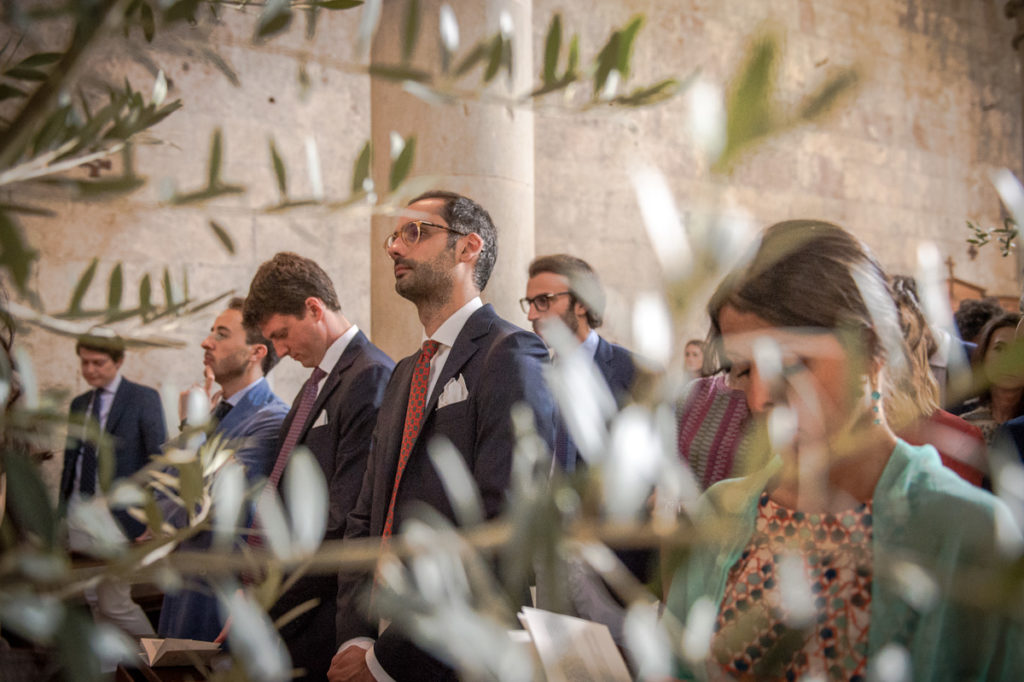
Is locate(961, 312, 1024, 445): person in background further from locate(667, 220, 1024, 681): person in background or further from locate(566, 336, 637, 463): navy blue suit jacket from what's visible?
locate(667, 220, 1024, 681): person in background

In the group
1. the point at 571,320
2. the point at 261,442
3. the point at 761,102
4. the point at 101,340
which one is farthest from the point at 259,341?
the point at 761,102

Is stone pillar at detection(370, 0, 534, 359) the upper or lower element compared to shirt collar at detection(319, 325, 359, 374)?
upper

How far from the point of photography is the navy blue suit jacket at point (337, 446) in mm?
2520

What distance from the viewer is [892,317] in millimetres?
1073

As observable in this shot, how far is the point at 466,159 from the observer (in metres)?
3.97

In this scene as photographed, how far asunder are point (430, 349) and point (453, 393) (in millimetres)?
223

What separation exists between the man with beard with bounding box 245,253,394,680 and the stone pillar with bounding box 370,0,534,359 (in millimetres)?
789

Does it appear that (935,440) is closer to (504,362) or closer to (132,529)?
(504,362)

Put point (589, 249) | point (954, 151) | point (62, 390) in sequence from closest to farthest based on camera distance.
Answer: point (62, 390)
point (589, 249)
point (954, 151)

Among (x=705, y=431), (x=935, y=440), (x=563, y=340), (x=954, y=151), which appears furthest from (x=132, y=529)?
(x=954, y=151)

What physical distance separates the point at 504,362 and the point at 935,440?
100 cm

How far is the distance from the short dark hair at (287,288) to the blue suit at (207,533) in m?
0.40

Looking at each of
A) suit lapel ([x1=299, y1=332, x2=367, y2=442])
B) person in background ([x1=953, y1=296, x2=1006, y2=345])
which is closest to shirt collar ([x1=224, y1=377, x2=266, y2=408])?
suit lapel ([x1=299, y1=332, x2=367, y2=442])

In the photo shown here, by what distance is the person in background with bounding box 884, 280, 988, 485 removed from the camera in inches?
55.6
